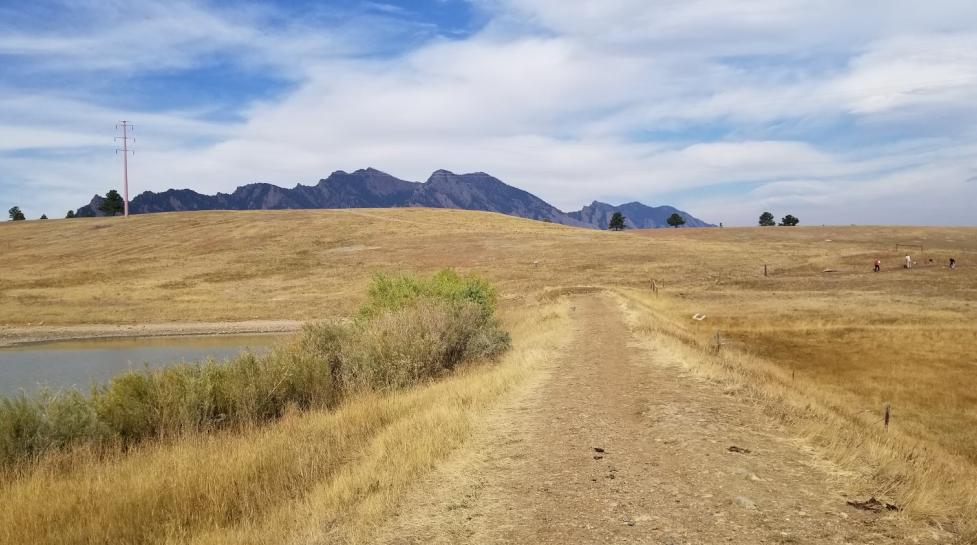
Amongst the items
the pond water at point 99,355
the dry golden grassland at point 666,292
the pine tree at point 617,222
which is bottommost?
the pond water at point 99,355

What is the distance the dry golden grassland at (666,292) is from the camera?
10703 millimetres

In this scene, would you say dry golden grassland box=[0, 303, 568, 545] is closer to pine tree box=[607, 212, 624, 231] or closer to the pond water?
the pond water

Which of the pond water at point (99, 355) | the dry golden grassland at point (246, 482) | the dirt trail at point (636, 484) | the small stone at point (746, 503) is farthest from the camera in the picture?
the pond water at point (99, 355)

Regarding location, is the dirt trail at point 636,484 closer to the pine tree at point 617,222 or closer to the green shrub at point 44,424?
the green shrub at point 44,424

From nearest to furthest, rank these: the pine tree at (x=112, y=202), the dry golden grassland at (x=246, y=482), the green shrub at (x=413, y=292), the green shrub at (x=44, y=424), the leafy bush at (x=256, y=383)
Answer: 1. the dry golden grassland at (x=246, y=482)
2. the green shrub at (x=44, y=424)
3. the leafy bush at (x=256, y=383)
4. the green shrub at (x=413, y=292)
5. the pine tree at (x=112, y=202)

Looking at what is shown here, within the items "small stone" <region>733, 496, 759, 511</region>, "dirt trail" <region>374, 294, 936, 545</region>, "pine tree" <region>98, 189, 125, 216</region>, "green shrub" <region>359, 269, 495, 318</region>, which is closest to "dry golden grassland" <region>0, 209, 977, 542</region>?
"dirt trail" <region>374, 294, 936, 545</region>

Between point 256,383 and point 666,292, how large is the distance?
42271 millimetres

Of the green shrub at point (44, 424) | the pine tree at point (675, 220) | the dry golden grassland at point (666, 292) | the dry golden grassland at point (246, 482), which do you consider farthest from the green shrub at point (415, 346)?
the pine tree at point (675, 220)

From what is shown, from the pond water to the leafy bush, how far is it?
31.1 ft

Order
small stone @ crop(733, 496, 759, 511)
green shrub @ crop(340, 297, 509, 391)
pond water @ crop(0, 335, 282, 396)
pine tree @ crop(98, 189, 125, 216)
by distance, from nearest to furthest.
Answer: small stone @ crop(733, 496, 759, 511)
green shrub @ crop(340, 297, 509, 391)
pond water @ crop(0, 335, 282, 396)
pine tree @ crop(98, 189, 125, 216)

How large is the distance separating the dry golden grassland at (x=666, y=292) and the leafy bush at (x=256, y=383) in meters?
1.40

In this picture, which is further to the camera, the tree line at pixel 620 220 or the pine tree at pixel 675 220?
the pine tree at pixel 675 220

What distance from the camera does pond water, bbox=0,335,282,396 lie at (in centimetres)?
2864

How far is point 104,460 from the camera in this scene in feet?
31.2
